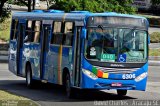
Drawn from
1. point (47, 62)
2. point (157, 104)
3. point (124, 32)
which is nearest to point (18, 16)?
point (47, 62)

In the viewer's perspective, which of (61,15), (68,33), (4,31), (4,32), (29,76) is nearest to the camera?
(68,33)

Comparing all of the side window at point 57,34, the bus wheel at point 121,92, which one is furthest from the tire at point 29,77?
the bus wheel at point 121,92

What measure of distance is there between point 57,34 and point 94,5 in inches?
789

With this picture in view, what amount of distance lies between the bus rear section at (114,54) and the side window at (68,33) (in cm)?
103

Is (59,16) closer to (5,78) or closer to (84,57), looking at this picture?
(84,57)

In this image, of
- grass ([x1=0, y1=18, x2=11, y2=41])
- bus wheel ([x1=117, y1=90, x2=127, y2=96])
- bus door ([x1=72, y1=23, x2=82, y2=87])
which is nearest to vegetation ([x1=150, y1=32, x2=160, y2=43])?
grass ([x1=0, y1=18, x2=11, y2=41])

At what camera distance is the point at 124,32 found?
16750mm

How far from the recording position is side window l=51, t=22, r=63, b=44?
59.8 feet

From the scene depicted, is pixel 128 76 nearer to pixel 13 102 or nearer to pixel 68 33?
pixel 68 33

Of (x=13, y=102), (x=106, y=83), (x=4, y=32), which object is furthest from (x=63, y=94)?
(x=4, y=32)

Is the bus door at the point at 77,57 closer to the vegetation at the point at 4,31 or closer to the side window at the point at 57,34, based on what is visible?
the side window at the point at 57,34

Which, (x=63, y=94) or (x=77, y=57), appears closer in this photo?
(x=77, y=57)

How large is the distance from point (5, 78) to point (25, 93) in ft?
18.9

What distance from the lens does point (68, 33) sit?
693 inches
